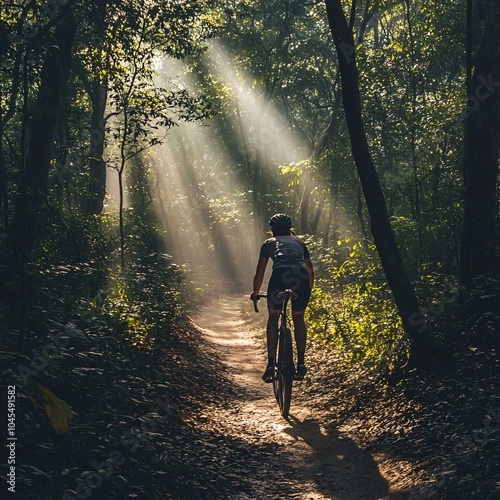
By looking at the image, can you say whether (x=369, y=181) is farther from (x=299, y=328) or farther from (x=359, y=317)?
(x=359, y=317)

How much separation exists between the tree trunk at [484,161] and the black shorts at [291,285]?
7.93ft

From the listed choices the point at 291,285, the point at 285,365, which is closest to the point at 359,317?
the point at 285,365

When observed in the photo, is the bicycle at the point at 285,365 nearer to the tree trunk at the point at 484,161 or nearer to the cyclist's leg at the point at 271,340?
the cyclist's leg at the point at 271,340

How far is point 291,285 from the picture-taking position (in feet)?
28.0

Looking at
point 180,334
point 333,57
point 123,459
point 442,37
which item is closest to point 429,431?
point 123,459

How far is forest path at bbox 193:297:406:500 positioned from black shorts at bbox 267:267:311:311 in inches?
59.6

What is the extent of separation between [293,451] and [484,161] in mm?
4702

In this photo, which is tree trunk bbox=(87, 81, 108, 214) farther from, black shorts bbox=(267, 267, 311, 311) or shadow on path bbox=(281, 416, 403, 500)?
shadow on path bbox=(281, 416, 403, 500)

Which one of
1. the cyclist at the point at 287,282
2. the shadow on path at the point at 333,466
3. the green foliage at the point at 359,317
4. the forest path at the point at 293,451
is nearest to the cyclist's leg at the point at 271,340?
the cyclist at the point at 287,282

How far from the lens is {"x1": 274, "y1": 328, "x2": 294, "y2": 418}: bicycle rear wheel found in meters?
8.56

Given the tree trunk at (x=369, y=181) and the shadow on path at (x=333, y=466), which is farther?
the tree trunk at (x=369, y=181)

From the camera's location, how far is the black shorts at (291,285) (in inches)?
337

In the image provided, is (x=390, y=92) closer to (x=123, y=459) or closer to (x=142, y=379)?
(x=142, y=379)

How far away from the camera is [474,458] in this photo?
5.80m
